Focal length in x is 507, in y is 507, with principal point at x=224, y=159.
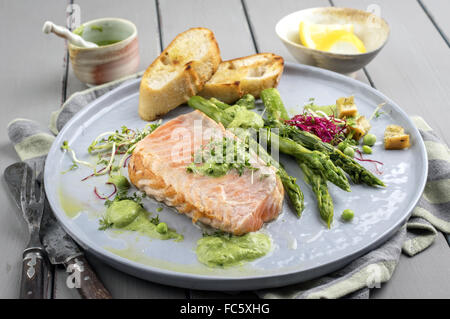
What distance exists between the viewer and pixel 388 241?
12.5ft

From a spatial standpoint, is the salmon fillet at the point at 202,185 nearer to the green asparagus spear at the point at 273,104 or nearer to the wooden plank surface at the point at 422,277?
the green asparagus spear at the point at 273,104

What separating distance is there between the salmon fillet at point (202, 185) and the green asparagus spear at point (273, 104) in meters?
0.76

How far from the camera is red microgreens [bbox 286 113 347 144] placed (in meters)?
4.75

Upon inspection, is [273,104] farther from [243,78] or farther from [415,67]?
[415,67]

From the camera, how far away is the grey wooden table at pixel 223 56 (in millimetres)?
3697

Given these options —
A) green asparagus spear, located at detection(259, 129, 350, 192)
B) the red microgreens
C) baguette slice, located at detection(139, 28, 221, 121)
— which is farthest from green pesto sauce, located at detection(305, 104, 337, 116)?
baguette slice, located at detection(139, 28, 221, 121)

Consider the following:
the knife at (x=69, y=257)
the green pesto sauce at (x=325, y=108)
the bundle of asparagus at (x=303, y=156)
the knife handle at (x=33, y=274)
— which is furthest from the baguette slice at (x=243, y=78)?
the knife handle at (x=33, y=274)

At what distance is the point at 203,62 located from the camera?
5.29 metres

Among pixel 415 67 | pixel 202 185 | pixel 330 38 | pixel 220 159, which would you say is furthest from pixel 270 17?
pixel 202 185

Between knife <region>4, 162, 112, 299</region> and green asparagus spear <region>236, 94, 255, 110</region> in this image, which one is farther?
green asparagus spear <region>236, 94, 255, 110</region>

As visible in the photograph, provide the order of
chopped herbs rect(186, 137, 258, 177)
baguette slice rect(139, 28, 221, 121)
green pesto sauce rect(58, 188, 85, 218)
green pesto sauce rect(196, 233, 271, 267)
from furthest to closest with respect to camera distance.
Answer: baguette slice rect(139, 28, 221, 121) → green pesto sauce rect(58, 188, 85, 218) → chopped herbs rect(186, 137, 258, 177) → green pesto sauce rect(196, 233, 271, 267)

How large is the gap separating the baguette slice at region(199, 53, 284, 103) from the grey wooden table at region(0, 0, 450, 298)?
0.96m

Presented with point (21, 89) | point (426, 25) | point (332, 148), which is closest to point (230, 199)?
point (332, 148)

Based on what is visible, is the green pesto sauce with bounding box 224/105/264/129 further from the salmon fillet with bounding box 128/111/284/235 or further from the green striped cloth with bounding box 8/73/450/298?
the green striped cloth with bounding box 8/73/450/298
